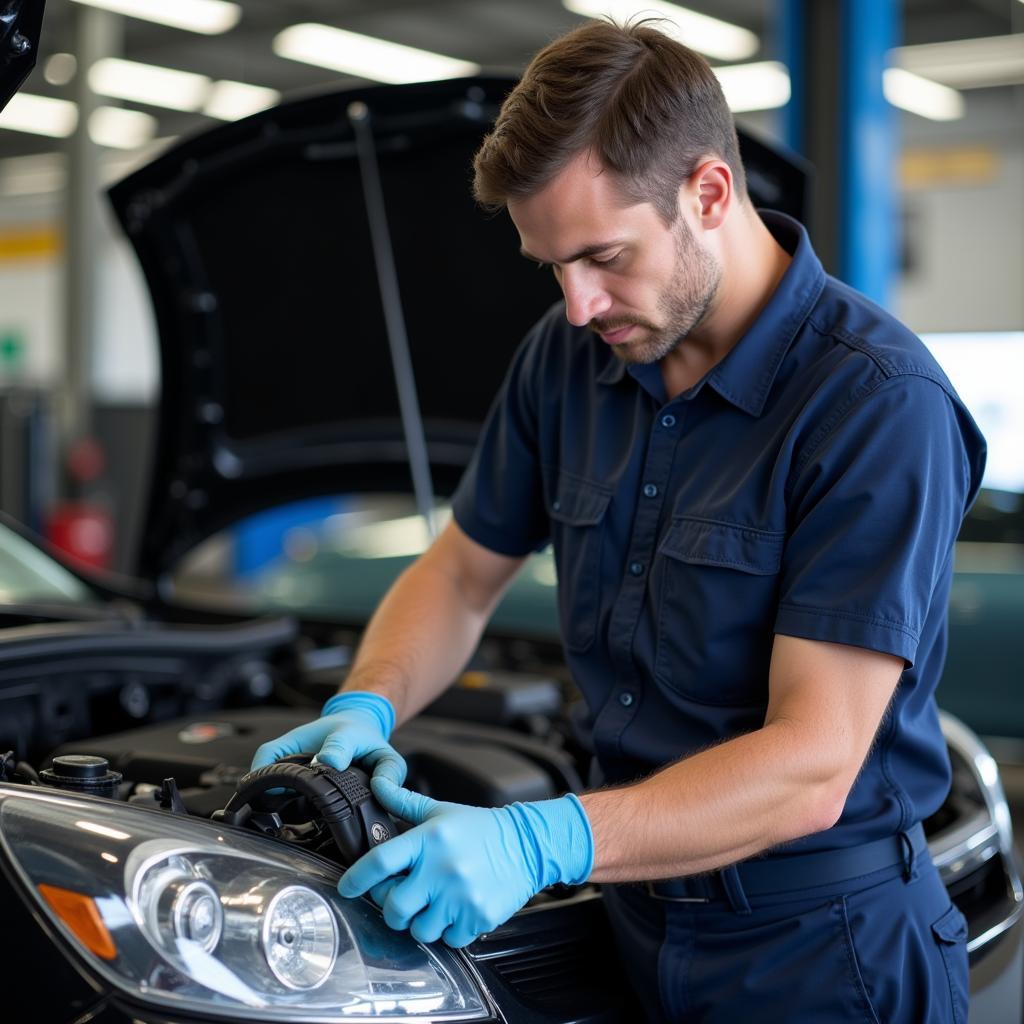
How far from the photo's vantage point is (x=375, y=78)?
33.2 feet

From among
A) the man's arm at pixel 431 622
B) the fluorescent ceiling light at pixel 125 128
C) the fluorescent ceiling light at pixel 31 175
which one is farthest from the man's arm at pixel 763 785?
the fluorescent ceiling light at pixel 31 175

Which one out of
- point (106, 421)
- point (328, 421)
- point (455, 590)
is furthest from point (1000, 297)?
point (455, 590)

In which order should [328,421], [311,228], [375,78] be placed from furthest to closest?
[375,78] → [328,421] → [311,228]

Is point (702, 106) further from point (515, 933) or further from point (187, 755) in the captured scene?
point (187, 755)

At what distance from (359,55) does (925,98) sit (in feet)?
14.2

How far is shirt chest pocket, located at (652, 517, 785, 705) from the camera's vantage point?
1.32m

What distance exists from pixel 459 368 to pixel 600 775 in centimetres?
114

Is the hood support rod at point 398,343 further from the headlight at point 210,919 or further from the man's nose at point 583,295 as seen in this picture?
the headlight at point 210,919

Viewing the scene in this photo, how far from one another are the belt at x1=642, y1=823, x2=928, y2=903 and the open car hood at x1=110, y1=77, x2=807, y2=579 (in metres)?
1.23

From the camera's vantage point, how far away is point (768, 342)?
139cm

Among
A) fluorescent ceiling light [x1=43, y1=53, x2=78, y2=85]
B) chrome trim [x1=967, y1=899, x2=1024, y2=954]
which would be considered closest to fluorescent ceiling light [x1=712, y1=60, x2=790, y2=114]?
fluorescent ceiling light [x1=43, y1=53, x2=78, y2=85]

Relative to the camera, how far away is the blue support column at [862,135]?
3975 millimetres

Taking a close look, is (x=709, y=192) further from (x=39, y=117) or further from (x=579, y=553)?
(x=39, y=117)

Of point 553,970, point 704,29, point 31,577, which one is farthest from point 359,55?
point 553,970
